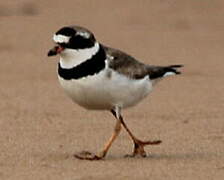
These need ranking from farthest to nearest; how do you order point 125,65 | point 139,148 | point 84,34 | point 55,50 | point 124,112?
point 124,112
point 139,148
point 125,65
point 84,34
point 55,50

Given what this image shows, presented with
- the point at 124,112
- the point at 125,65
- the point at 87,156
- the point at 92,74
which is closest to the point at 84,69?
the point at 92,74

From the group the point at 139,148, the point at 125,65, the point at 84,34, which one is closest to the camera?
the point at 84,34

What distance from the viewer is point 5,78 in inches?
496

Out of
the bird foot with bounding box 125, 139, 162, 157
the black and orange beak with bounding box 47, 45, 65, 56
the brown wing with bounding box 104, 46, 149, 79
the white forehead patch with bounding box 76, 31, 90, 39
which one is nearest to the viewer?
the black and orange beak with bounding box 47, 45, 65, 56

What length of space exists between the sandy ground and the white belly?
441 millimetres

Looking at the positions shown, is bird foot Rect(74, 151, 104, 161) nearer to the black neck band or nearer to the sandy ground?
the sandy ground

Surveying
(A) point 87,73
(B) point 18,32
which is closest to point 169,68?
(A) point 87,73

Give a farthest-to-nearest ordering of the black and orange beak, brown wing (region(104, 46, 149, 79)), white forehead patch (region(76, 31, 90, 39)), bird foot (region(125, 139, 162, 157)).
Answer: bird foot (region(125, 139, 162, 157)) < brown wing (region(104, 46, 149, 79)) < white forehead patch (region(76, 31, 90, 39)) < the black and orange beak

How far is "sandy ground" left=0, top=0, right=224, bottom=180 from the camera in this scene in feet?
25.9

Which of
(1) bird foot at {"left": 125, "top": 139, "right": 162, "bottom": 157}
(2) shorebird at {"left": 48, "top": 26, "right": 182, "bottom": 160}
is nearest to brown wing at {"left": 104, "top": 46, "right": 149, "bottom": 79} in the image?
(2) shorebird at {"left": 48, "top": 26, "right": 182, "bottom": 160}

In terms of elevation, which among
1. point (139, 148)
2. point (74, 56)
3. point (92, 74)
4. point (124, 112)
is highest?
point (74, 56)

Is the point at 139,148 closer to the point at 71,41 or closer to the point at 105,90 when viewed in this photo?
the point at 105,90

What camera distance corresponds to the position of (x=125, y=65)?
830 cm

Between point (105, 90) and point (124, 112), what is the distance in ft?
8.53
